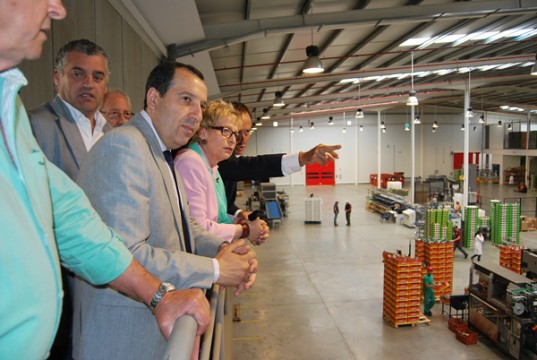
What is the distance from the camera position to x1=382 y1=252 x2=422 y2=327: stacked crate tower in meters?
10.4

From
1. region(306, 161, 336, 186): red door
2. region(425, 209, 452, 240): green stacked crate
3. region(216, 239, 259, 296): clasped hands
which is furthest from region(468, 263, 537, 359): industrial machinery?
region(306, 161, 336, 186): red door

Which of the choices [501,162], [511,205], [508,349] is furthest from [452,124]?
[508,349]

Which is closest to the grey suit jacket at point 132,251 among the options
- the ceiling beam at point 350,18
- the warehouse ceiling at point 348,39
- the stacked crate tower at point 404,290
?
the warehouse ceiling at point 348,39

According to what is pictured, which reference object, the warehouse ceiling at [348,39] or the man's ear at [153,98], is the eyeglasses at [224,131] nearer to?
the man's ear at [153,98]

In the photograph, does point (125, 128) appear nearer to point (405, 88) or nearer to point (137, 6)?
point (137, 6)

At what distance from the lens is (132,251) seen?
1423 mm

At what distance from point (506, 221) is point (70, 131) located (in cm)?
1948

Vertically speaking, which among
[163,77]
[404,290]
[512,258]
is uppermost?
[163,77]

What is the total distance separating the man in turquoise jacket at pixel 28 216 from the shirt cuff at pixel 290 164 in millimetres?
2211

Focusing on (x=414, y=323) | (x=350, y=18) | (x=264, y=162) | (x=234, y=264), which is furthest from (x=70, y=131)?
(x=414, y=323)

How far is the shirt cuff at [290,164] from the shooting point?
126 inches

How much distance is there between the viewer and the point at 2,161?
2.67 feet

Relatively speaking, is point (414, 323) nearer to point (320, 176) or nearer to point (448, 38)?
point (448, 38)

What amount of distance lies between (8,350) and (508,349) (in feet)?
35.4
